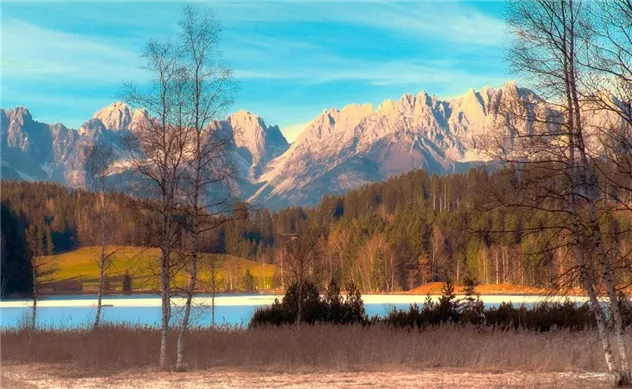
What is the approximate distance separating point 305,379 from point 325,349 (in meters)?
4.71

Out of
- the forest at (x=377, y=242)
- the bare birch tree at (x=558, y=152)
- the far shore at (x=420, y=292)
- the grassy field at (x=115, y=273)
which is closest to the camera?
the bare birch tree at (x=558, y=152)

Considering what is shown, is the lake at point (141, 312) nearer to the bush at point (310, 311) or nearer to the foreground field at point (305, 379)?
the bush at point (310, 311)

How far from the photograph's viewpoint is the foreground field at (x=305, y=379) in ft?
58.3

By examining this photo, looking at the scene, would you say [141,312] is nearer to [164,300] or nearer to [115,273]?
[164,300]

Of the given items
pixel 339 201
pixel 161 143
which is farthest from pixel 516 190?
pixel 339 201

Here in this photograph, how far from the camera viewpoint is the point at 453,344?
23688 millimetres

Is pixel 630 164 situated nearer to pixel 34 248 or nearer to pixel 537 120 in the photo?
pixel 537 120

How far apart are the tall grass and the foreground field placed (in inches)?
47.8

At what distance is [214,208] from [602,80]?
11986 millimetres

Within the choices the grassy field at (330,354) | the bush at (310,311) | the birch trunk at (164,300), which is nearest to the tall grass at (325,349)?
the grassy field at (330,354)

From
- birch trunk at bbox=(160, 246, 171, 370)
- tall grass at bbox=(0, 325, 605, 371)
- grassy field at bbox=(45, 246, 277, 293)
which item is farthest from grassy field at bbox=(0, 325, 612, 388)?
grassy field at bbox=(45, 246, 277, 293)

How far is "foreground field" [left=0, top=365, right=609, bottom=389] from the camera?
699 inches

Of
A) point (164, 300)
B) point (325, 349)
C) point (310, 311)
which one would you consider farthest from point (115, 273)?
point (164, 300)

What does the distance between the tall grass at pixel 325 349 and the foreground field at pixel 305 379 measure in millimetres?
1214
